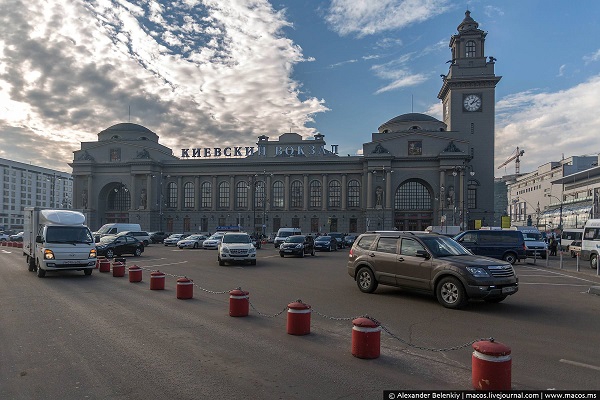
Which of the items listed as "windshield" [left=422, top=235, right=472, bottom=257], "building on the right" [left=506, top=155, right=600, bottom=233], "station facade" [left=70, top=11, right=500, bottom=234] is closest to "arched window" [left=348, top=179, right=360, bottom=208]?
"station facade" [left=70, top=11, right=500, bottom=234]

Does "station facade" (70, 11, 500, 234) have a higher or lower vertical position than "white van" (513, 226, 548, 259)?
higher

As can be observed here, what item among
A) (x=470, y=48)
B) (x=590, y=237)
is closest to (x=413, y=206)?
(x=470, y=48)

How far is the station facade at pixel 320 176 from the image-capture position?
75.3 meters

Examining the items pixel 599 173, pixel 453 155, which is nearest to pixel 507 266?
pixel 453 155

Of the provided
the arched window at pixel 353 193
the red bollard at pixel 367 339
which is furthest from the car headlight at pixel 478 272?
the arched window at pixel 353 193

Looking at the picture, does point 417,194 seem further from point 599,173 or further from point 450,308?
point 450,308

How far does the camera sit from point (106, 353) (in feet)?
22.3

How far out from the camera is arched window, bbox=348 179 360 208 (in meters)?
80.7

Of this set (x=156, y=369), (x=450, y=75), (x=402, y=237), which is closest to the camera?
(x=156, y=369)

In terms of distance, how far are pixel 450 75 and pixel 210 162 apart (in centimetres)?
4925

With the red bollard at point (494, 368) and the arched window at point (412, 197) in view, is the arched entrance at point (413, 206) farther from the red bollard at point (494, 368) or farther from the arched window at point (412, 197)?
the red bollard at point (494, 368)

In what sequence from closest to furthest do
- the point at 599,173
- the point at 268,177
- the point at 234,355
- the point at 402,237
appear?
the point at 234,355, the point at 402,237, the point at 268,177, the point at 599,173

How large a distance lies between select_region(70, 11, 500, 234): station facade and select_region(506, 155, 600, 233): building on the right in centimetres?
1616

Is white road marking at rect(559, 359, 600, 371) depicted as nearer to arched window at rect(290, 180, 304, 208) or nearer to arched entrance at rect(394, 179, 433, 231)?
arched entrance at rect(394, 179, 433, 231)
